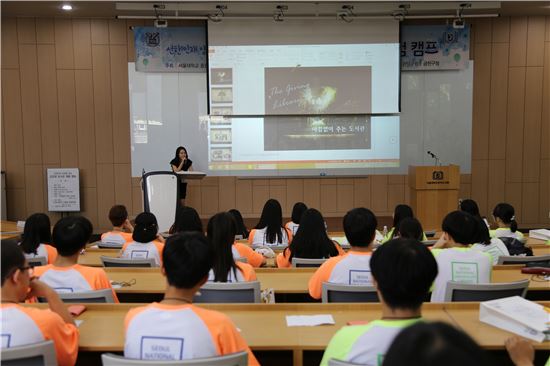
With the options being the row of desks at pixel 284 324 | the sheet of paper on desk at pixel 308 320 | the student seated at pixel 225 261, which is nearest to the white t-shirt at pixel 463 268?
the row of desks at pixel 284 324

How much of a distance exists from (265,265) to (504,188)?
6.47 metres

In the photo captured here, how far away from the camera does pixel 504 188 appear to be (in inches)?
346

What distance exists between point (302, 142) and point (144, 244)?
16.5 ft

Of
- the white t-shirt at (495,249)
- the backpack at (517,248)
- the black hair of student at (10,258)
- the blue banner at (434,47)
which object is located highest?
the blue banner at (434,47)

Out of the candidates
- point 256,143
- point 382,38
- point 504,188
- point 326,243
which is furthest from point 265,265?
point 504,188

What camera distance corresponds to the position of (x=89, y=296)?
2.40 metres

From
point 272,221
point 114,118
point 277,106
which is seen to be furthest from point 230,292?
point 114,118

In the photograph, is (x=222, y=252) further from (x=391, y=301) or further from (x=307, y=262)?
(x=391, y=301)

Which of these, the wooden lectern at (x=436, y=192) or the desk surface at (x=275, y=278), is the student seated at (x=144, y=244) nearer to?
the desk surface at (x=275, y=278)

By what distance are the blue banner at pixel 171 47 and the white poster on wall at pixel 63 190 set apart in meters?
2.27

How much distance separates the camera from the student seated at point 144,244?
378cm

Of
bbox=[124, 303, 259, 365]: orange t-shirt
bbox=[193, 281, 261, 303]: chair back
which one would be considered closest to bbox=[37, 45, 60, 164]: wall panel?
bbox=[193, 281, 261, 303]: chair back

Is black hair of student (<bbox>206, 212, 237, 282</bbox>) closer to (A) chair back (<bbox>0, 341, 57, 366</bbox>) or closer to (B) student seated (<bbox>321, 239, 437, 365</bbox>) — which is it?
(A) chair back (<bbox>0, 341, 57, 366</bbox>)

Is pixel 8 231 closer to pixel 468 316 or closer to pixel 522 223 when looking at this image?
pixel 468 316
